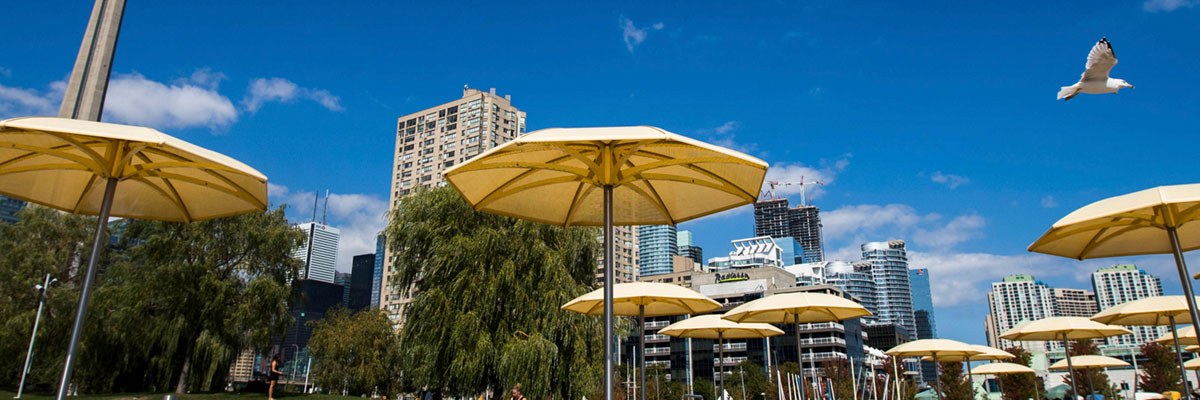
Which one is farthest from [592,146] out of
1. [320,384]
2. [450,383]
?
[320,384]

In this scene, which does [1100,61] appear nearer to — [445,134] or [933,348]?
[933,348]

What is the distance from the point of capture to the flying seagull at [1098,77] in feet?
24.7

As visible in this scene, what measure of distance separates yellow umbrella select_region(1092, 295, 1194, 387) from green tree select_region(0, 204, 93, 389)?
29.2m

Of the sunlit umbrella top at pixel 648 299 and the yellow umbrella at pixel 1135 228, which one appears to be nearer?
the yellow umbrella at pixel 1135 228

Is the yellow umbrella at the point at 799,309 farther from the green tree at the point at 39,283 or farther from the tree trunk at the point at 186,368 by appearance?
the green tree at the point at 39,283

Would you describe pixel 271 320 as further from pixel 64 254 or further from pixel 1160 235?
pixel 1160 235

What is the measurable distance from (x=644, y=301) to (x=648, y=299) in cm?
10

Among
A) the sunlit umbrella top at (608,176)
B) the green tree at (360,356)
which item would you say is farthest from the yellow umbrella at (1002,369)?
the green tree at (360,356)

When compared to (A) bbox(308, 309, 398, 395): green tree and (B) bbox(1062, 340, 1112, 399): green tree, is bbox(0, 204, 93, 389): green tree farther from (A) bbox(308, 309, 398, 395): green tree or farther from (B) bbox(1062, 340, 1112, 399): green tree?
(B) bbox(1062, 340, 1112, 399): green tree

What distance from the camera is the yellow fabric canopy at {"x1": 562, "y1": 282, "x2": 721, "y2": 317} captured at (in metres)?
10.6

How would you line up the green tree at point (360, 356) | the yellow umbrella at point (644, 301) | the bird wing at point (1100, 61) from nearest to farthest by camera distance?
the bird wing at point (1100, 61), the yellow umbrella at point (644, 301), the green tree at point (360, 356)

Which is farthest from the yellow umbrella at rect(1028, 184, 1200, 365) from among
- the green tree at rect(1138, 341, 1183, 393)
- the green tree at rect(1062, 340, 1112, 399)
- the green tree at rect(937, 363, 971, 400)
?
the green tree at rect(937, 363, 971, 400)

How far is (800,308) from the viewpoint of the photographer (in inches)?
449

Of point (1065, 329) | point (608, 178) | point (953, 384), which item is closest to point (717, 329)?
point (1065, 329)
